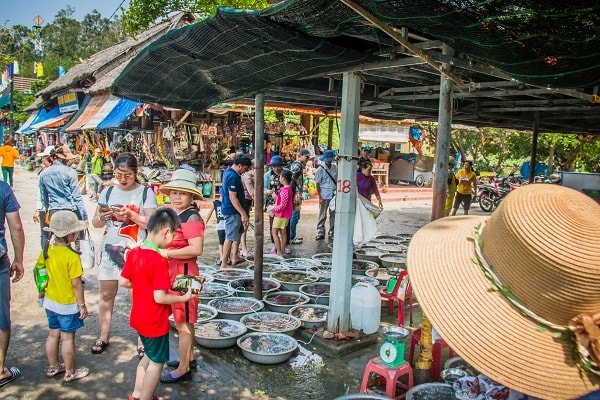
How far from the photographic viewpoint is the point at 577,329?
57.6 inches

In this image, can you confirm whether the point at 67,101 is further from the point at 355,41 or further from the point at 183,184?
the point at 355,41

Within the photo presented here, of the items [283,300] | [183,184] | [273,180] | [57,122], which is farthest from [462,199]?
[57,122]

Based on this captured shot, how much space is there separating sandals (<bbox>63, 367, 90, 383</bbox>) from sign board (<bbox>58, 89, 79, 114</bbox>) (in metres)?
20.8

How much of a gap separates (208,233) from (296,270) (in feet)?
13.7

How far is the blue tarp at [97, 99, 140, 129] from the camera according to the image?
48.7ft

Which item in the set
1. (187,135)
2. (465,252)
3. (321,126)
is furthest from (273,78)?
(321,126)

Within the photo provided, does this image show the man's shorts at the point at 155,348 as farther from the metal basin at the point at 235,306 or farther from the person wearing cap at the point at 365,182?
the person wearing cap at the point at 365,182

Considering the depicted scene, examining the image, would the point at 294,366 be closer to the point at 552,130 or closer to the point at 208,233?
the point at 208,233

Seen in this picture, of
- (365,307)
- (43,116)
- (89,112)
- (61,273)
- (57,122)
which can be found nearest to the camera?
(61,273)

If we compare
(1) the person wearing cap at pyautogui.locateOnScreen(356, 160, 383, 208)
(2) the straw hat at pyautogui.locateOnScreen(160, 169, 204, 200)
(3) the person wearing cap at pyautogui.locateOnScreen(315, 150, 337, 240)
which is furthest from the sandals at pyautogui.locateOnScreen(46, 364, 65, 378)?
(3) the person wearing cap at pyautogui.locateOnScreen(315, 150, 337, 240)

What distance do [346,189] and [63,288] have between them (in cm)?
269

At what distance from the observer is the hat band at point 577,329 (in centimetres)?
143

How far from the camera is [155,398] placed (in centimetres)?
369

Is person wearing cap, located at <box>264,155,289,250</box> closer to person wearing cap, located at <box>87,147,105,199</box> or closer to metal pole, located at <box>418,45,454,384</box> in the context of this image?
metal pole, located at <box>418,45,454,384</box>
